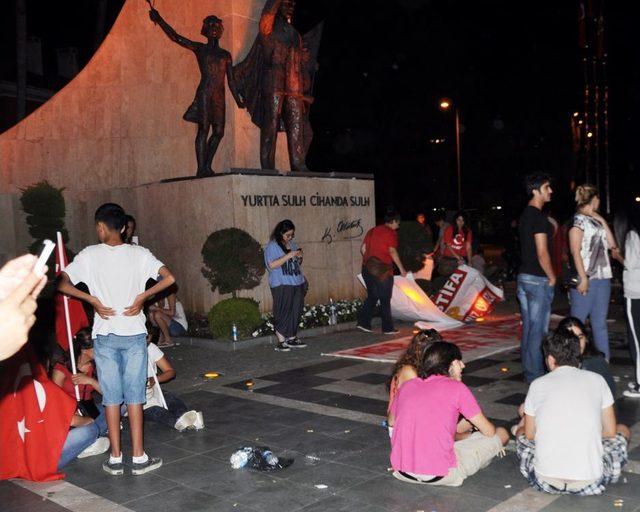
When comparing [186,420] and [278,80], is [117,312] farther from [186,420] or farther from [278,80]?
[278,80]

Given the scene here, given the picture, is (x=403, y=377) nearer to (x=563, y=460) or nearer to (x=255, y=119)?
(x=563, y=460)

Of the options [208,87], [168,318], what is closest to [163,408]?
[168,318]

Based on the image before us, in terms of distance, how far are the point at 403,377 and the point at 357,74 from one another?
3291 centimetres

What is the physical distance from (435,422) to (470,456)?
21.1 inches

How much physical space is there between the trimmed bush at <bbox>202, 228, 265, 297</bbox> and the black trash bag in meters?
6.04

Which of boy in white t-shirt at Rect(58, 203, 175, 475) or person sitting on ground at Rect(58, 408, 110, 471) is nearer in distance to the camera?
boy in white t-shirt at Rect(58, 203, 175, 475)

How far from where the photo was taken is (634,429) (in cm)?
565

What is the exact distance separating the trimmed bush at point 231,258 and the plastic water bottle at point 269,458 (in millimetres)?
6113

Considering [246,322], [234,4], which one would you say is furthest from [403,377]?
[234,4]

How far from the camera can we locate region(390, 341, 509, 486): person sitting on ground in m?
4.36

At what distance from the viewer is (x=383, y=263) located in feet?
36.2

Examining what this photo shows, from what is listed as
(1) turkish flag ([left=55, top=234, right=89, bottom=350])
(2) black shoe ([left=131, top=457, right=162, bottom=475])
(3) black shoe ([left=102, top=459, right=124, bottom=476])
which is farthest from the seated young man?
(1) turkish flag ([left=55, top=234, right=89, bottom=350])

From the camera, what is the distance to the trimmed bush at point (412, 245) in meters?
13.9

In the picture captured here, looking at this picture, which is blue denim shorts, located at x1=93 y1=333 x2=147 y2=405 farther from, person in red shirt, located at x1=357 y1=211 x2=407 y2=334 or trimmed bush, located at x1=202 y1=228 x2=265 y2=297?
person in red shirt, located at x1=357 y1=211 x2=407 y2=334
